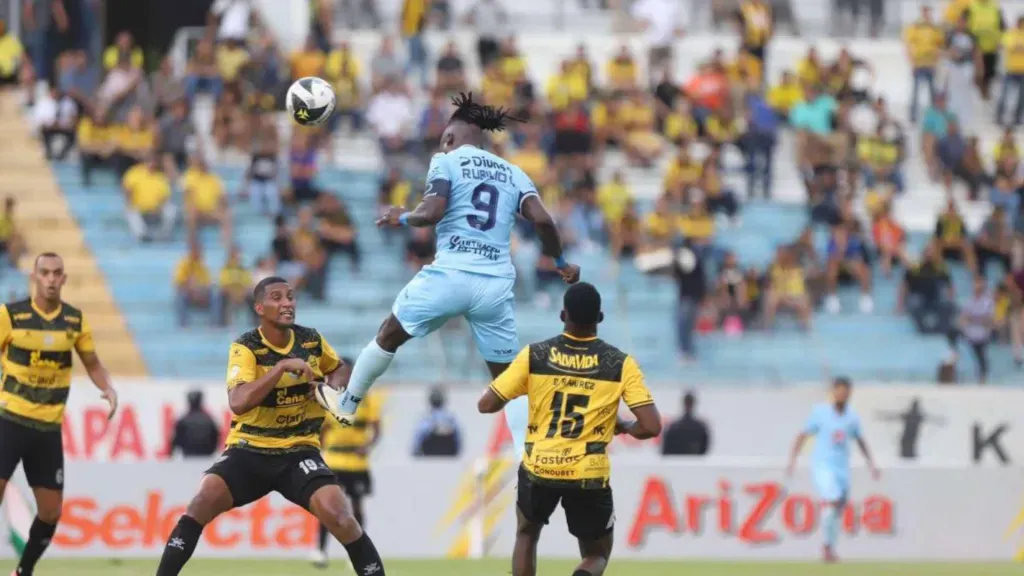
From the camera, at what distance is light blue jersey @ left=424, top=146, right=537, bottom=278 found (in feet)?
41.8

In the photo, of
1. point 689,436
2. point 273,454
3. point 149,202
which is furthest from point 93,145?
point 273,454

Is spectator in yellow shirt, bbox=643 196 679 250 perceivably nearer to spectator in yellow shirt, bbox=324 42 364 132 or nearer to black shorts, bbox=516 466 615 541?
spectator in yellow shirt, bbox=324 42 364 132

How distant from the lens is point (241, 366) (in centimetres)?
1154

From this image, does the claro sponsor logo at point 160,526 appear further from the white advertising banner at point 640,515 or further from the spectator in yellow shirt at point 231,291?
the spectator in yellow shirt at point 231,291

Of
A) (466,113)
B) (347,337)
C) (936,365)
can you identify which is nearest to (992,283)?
(936,365)

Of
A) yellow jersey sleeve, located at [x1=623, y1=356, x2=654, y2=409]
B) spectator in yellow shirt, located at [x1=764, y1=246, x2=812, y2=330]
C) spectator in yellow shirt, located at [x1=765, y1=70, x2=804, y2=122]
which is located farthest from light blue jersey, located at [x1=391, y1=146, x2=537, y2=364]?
spectator in yellow shirt, located at [x1=765, y1=70, x2=804, y2=122]

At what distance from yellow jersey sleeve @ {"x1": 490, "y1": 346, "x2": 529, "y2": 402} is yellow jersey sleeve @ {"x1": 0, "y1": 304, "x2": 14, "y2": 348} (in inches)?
161

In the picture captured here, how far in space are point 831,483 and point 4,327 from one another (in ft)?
34.2

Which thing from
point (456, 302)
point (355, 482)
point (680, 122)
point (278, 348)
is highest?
point (680, 122)

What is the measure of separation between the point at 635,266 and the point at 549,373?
16.4m

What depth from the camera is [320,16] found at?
31.4 metres

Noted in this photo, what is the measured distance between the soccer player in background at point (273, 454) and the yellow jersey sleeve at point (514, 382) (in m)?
1.11

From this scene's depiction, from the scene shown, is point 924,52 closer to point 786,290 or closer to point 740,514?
point 786,290

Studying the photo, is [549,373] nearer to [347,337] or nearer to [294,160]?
[347,337]
